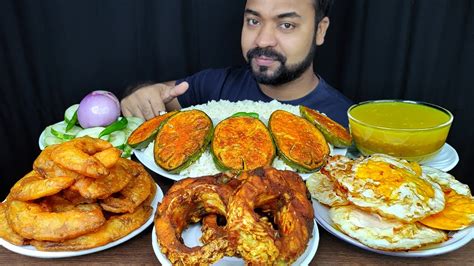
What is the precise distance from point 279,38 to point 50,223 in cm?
171

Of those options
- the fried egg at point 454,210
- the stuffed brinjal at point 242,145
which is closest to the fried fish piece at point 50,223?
the stuffed brinjal at point 242,145

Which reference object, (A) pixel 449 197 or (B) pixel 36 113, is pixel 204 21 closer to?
(B) pixel 36 113

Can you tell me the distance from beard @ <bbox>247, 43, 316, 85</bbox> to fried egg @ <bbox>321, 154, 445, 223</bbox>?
136cm

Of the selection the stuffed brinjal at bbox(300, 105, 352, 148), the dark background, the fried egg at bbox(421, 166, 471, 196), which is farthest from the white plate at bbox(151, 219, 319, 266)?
the dark background

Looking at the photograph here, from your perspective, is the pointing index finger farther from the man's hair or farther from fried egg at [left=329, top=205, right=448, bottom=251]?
fried egg at [left=329, top=205, right=448, bottom=251]

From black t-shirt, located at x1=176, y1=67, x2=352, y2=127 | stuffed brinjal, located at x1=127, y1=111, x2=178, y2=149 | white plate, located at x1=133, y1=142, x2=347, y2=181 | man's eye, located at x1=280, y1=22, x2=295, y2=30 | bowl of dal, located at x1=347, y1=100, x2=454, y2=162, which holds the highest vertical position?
man's eye, located at x1=280, y1=22, x2=295, y2=30

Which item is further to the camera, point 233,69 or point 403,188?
point 233,69

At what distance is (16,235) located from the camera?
1.11 meters

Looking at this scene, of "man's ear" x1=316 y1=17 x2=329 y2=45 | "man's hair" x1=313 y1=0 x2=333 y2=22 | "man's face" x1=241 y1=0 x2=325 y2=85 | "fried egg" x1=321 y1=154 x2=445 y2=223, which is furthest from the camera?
"man's ear" x1=316 y1=17 x2=329 y2=45

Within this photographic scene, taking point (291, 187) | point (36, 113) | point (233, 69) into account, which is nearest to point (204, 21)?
point (233, 69)

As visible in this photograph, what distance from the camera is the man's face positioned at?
237cm

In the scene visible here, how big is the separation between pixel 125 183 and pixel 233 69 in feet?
5.92

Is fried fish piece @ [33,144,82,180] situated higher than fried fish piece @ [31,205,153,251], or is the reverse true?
fried fish piece @ [33,144,82,180]

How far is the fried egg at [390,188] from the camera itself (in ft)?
3.43
